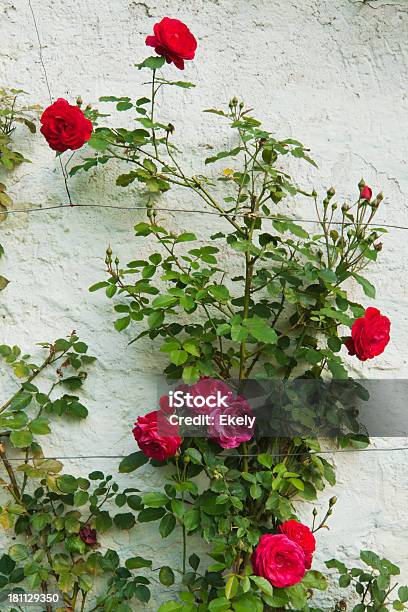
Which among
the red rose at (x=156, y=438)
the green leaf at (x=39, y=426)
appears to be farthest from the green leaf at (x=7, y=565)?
the red rose at (x=156, y=438)

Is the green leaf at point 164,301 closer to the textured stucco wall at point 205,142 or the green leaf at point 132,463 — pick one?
the textured stucco wall at point 205,142

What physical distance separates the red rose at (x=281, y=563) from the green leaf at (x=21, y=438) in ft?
2.00

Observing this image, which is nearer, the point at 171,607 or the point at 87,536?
the point at 171,607

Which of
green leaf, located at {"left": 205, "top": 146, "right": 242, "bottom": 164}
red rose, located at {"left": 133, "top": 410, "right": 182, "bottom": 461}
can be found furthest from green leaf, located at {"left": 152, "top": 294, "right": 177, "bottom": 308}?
green leaf, located at {"left": 205, "top": 146, "right": 242, "bottom": 164}

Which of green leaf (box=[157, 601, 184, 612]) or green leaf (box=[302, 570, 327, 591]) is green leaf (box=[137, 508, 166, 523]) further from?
green leaf (box=[302, 570, 327, 591])

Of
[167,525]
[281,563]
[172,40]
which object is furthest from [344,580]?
[172,40]

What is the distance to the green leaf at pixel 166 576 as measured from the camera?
156 centimetres

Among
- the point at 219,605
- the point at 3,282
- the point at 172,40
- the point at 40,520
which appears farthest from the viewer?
the point at 3,282

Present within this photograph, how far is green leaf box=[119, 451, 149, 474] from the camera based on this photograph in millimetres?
1633

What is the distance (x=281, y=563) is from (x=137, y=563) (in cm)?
38

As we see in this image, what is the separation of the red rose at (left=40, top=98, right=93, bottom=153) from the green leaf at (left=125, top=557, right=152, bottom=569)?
3.37 feet

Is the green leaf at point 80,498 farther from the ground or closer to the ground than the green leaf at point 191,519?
closer to the ground

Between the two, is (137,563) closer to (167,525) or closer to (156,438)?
(167,525)

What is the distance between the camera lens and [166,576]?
5.12 feet
